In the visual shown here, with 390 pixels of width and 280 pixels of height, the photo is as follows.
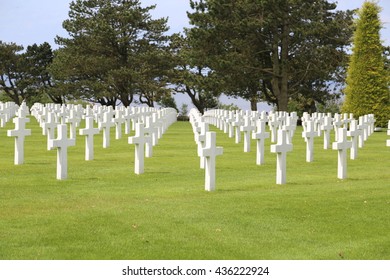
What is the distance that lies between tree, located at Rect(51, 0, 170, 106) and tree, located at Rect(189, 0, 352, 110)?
11.0 meters

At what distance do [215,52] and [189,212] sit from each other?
35.8 m

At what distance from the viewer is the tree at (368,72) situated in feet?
121

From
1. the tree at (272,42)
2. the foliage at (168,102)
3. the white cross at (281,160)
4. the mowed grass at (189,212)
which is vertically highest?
the tree at (272,42)

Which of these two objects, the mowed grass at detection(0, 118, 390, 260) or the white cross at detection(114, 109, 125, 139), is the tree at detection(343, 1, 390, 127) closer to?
the white cross at detection(114, 109, 125, 139)

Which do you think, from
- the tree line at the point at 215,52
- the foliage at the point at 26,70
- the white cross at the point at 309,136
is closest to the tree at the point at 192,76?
the tree line at the point at 215,52

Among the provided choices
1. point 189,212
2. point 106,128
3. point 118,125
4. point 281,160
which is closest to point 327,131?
point 106,128

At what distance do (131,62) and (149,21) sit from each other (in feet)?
12.7

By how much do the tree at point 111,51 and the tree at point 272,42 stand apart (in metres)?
11.0

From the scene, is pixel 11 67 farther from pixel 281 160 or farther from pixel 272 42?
pixel 281 160

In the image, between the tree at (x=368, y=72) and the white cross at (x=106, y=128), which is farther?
the tree at (x=368, y=72)

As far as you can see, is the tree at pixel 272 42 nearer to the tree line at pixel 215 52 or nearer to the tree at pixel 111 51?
the tree line at pixel 215 52

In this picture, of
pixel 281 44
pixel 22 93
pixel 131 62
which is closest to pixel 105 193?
pixel 281 44

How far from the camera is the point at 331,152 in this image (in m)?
20.0

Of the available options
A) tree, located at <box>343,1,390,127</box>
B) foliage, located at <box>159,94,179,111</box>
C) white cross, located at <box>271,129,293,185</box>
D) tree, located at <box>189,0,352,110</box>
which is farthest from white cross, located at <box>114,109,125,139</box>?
foliage, located at <box>159,94,179,111</box>
